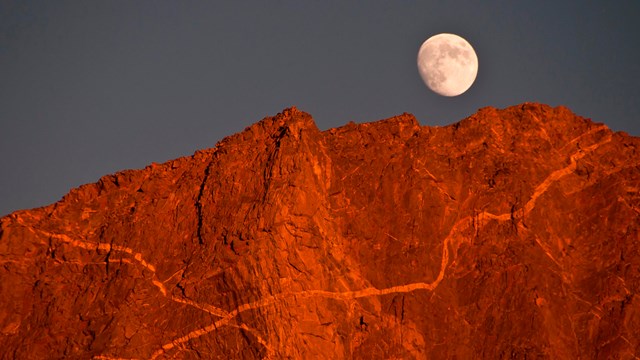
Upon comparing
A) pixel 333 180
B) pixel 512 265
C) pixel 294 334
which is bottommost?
pixel 294 334

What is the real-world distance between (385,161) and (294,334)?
22.3 ft

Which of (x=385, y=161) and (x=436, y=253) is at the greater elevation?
(x=385, y=161)

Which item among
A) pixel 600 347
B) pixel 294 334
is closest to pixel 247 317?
pixel 294 334

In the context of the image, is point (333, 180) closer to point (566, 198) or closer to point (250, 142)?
point (250, 142)

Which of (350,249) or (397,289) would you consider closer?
(397,289)

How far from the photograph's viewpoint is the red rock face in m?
38.7

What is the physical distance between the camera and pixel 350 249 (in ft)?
133

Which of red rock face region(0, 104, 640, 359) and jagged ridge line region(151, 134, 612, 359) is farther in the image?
red rock face region(0, 104, 640, 359)

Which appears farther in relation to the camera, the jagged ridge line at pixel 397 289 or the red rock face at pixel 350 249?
the red rock face at pixel 350 249

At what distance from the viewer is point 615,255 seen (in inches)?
1597

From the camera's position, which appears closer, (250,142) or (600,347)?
(600,347)

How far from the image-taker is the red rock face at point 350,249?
38688mm

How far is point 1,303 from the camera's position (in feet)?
136

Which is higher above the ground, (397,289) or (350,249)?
(350,249)
